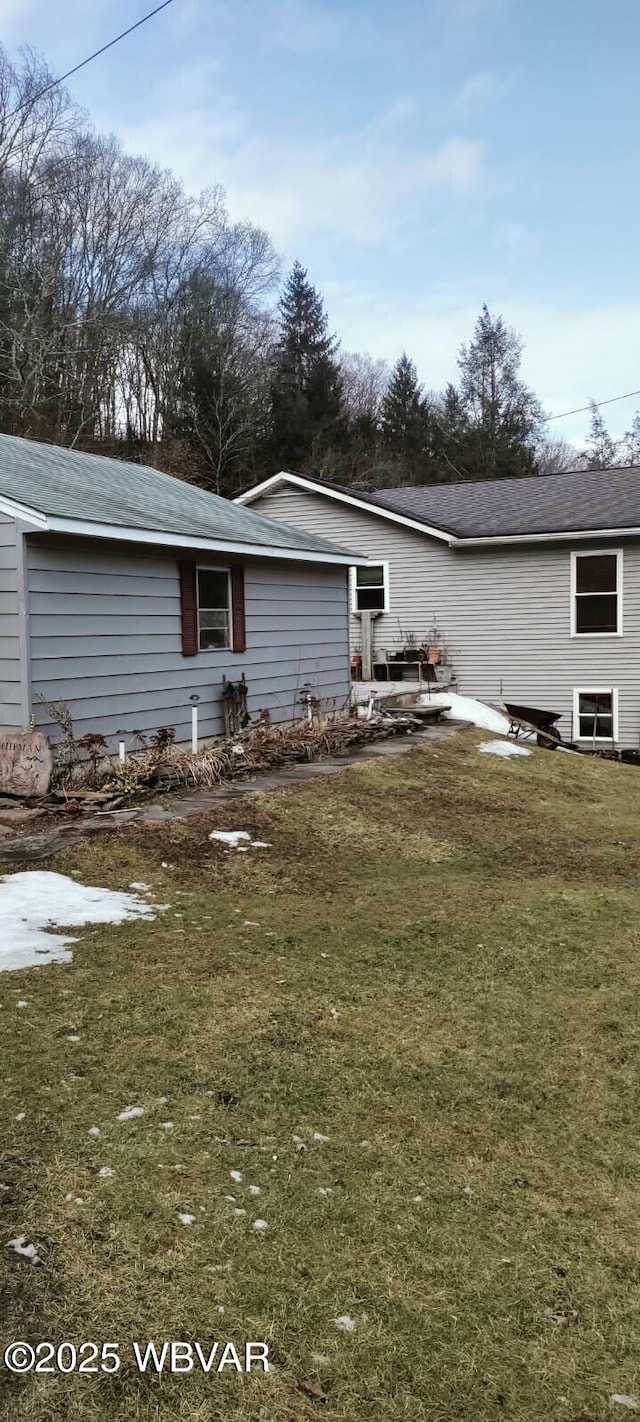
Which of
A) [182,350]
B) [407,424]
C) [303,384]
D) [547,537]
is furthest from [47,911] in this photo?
[407,424]

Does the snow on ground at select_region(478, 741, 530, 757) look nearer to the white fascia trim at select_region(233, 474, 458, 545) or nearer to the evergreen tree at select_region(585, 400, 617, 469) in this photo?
the white fascia trim at select_region(233, 474, 458, 545)

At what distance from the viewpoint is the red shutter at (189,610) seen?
9844 mm

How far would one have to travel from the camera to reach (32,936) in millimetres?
4285

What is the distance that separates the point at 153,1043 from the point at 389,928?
177 cm

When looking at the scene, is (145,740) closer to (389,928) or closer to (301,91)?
(389,928)

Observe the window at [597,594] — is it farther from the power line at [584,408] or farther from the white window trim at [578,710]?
the power line at [584,408]

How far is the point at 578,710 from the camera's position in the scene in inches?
626

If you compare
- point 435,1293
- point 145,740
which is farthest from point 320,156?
point 435,1293

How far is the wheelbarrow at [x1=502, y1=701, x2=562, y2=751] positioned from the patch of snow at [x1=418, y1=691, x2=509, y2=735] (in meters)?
0.21

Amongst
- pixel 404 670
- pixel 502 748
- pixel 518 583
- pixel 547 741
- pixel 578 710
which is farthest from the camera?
pixel 404 670

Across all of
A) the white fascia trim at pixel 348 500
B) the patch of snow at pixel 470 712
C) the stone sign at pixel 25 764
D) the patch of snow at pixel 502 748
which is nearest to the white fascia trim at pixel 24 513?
the stone sign at pixel 25 764

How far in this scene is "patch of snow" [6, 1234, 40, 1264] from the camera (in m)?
2.09

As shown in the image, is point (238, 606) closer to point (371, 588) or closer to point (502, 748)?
point (502, 748)

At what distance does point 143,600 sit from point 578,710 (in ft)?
30.5
